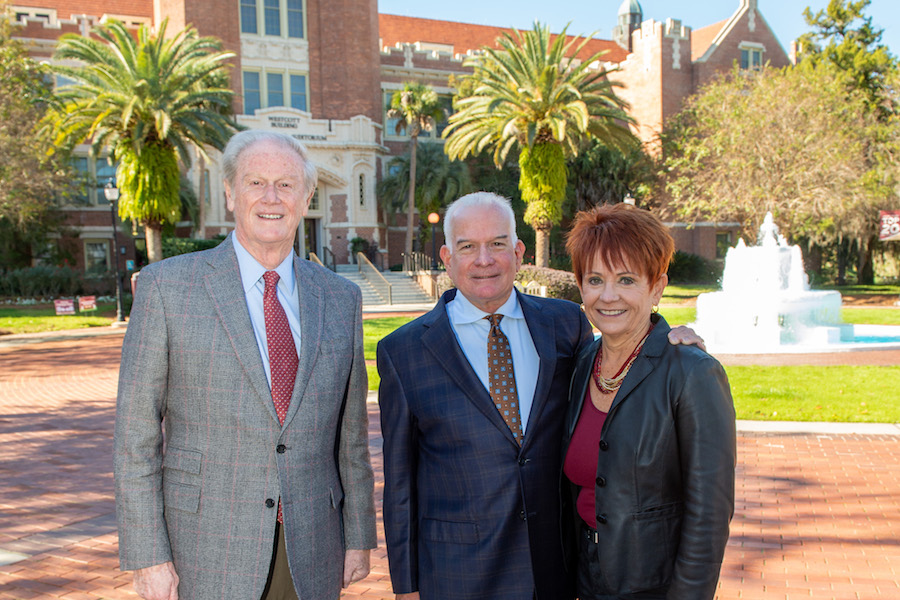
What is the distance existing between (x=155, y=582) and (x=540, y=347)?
1.63 metres

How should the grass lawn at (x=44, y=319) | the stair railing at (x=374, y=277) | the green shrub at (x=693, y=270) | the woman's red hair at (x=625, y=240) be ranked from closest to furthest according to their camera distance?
the woman's red hair at (x=625, y=240) → the grass lawn at (x=44, y=319) → the stair railing at (x=374, y=277) → the green shrub at (x=693, y=270)

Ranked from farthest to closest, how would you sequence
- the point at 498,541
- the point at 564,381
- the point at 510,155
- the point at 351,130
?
the point at 510,155, the point at 351,130, the point at 564,381, the point at 498,541

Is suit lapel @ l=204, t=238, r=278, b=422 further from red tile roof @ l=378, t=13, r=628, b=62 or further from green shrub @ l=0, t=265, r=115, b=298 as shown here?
red tile roof @ l=378, t=13, r=628, b=62

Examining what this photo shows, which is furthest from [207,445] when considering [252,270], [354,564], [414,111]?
[414,111]

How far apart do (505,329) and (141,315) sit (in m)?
1.39

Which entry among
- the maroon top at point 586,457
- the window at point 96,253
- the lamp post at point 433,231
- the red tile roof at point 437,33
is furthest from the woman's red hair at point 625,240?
the red tile roof at point 437,33

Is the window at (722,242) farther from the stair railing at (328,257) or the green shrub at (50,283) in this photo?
the green shrub at (50,283)

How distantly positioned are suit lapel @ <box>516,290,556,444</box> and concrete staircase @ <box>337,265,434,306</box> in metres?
25.0

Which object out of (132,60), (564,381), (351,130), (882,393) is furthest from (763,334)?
(351,130)

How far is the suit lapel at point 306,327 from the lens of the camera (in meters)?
2.53

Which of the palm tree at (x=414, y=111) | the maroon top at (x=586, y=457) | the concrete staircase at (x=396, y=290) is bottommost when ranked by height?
the concrete staircase at (x=396, y=290)

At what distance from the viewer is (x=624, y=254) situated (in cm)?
246

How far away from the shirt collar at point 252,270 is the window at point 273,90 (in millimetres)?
34542

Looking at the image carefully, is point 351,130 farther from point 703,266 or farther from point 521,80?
point 703,266
